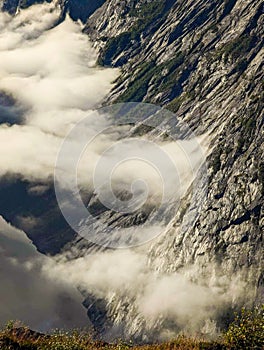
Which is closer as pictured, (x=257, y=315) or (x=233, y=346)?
(x=233, y=346)

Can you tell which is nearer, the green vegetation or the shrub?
the green vegetation

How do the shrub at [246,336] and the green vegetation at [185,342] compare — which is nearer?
the green vegetation at [185,342]

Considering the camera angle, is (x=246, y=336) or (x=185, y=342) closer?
(x=246, y=336)

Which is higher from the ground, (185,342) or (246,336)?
(246,336)

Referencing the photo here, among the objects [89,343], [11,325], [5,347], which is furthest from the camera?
[89,343]

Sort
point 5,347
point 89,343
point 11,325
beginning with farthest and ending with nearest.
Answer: point 89,343 < point 11,325 < point 5,347

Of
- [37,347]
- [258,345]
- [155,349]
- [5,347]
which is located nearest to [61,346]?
[37,347]

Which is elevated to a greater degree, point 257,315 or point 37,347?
point 257,315

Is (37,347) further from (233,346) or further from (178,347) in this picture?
(233,346)

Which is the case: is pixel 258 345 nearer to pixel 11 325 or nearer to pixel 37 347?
pixel 37 347

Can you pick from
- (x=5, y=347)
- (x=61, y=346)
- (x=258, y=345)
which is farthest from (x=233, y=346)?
(x=5, y=347)
